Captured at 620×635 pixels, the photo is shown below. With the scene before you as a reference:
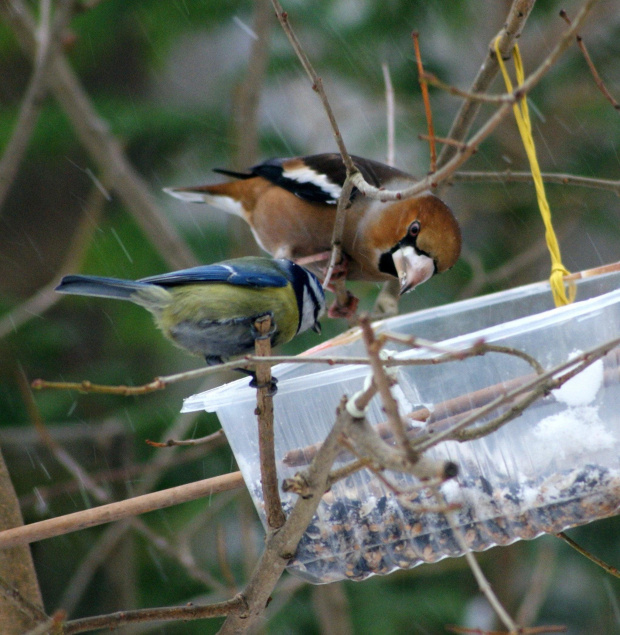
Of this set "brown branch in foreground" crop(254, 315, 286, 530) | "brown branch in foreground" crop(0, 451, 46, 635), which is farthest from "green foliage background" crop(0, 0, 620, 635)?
"brown branch in foreground" crop(254, 315, 286, 530)

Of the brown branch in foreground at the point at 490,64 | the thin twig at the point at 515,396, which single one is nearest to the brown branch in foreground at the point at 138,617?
the thin twig at the point at 515,396

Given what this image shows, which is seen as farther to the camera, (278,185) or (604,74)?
(604,74)

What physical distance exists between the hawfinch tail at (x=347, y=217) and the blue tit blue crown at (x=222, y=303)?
1.64 ft

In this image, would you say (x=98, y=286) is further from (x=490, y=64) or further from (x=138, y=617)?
(x=490, y=64)

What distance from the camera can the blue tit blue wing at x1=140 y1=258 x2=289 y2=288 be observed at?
2469 millimetres

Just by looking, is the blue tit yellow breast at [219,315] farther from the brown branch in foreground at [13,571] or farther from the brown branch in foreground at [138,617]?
the brown branch in foreground at [138,617]

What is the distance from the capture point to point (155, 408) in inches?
186

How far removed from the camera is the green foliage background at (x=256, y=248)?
4.81 metres

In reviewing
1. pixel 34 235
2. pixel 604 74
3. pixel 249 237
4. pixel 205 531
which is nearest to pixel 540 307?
pixel 249 237

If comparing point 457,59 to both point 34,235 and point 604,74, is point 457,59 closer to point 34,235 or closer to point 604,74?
point 604,74

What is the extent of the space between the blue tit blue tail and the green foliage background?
2.06 m

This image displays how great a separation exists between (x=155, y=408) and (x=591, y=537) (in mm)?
2671

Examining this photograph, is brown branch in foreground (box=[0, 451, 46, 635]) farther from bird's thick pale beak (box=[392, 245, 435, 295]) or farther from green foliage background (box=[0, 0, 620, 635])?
green foliage background (box=[0, 0, 620, 635])

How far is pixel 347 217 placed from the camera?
131 inches
